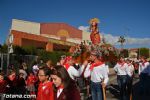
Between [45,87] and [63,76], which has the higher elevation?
[63,76]

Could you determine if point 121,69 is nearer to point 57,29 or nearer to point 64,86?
point 64,86

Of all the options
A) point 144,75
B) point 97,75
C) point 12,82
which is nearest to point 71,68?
point 97,75

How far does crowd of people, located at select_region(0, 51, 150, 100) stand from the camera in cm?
447

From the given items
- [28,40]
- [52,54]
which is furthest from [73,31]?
[52,54]

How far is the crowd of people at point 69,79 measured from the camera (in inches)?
176

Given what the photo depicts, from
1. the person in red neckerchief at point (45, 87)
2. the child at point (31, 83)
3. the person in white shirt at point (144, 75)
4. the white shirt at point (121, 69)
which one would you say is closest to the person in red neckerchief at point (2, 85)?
the child at point (31, 83)

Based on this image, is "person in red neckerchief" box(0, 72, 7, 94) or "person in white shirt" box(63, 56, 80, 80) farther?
"person in red neckerchief" box(0, 72, 7, 94)

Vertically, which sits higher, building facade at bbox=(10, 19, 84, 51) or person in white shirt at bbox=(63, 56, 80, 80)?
building facade at bbox=(10, 19, 84, 51)

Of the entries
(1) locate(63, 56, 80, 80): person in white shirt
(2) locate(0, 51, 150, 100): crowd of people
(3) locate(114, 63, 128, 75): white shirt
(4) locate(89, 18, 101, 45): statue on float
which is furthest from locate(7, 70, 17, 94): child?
(3) locate(114, 63, 128, 75): white shirt

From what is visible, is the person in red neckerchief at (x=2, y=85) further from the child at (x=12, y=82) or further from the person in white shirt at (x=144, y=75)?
the person in white shirt at (x=144, y=75)

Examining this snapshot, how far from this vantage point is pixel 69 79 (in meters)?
4.45

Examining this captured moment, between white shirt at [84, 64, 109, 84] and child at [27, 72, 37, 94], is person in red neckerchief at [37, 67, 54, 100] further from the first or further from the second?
child at [27, 72, 37, 94]

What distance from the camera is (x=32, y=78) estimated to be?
12.3m

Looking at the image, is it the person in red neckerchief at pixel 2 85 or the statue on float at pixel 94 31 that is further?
the statue on float at pixel 94 31
